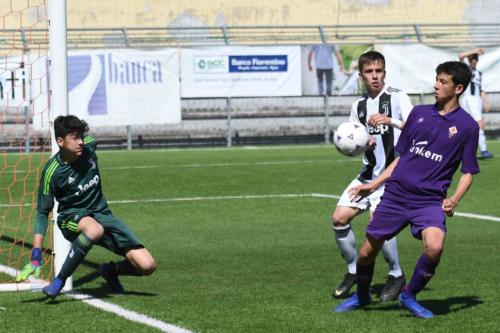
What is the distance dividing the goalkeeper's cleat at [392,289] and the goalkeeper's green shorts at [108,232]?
2.07 metres

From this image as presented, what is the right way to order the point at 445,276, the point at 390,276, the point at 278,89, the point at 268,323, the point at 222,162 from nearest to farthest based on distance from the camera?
the point at 268,323 → the point at 390,276 → the point at 445,276 → the point at 222,162 → the point at 278,89

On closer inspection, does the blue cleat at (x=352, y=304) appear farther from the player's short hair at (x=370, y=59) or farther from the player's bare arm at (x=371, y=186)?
the player's short hair at (x=370, y=59)

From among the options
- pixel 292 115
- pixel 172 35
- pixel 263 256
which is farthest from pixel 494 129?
pixel 263 256

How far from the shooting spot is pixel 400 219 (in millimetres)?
7684

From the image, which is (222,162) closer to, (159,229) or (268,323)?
(159,229)

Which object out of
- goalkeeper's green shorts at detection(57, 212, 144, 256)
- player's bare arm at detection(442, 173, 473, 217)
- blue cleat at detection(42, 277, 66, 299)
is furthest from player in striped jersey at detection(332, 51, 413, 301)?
blue cleat at detection(42, 277, 66, 299)

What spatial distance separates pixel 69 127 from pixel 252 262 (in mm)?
3068

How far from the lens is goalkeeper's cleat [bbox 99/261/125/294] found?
8.82 metres

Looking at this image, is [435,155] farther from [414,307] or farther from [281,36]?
[281,36]

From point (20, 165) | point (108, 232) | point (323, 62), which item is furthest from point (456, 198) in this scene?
point (323, 62)

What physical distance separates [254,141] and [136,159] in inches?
284

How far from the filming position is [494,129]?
3198 centimetres

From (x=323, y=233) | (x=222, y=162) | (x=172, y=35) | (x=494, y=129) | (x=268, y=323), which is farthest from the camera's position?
(x=172, y=35)

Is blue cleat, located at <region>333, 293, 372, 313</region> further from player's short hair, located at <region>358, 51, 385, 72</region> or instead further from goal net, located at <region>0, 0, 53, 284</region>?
goal net, located at <region>0, 0, 53, 284</region>
